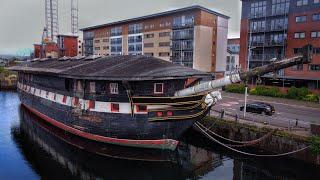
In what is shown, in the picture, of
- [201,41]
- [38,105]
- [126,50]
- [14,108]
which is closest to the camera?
[38,105]

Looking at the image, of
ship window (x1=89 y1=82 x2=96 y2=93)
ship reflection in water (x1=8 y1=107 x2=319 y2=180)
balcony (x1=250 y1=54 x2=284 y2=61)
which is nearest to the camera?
ship reflection in water (x1=8 y1=107 x2=319 y2=180)

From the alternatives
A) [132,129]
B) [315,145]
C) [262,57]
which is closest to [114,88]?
[132,129]

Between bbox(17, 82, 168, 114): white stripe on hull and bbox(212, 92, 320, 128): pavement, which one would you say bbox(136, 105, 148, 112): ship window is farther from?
bbox(212, 92, 320, 128): pavement

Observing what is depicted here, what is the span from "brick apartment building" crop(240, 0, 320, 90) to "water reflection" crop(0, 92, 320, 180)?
2594cm

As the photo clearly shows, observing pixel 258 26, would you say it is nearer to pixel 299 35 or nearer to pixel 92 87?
pixel 299 35

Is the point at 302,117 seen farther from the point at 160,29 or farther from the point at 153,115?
the point at 160,29

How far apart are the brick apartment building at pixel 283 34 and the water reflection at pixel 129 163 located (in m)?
25.9

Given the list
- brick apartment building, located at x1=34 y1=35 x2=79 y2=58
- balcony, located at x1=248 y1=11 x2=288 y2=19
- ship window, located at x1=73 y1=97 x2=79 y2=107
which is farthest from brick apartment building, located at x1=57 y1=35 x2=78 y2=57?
ship window, located at x1=73 y1=97 x2=79 y2=107

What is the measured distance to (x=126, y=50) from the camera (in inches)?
3826

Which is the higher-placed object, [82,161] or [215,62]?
[215,62]

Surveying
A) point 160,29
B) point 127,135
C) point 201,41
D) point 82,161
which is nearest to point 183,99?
point 127,135

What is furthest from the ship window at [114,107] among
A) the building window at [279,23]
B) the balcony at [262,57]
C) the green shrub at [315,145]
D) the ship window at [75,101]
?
the building window at [279,23]

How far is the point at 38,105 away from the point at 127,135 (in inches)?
814

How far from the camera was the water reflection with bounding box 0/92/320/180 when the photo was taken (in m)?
24.4
